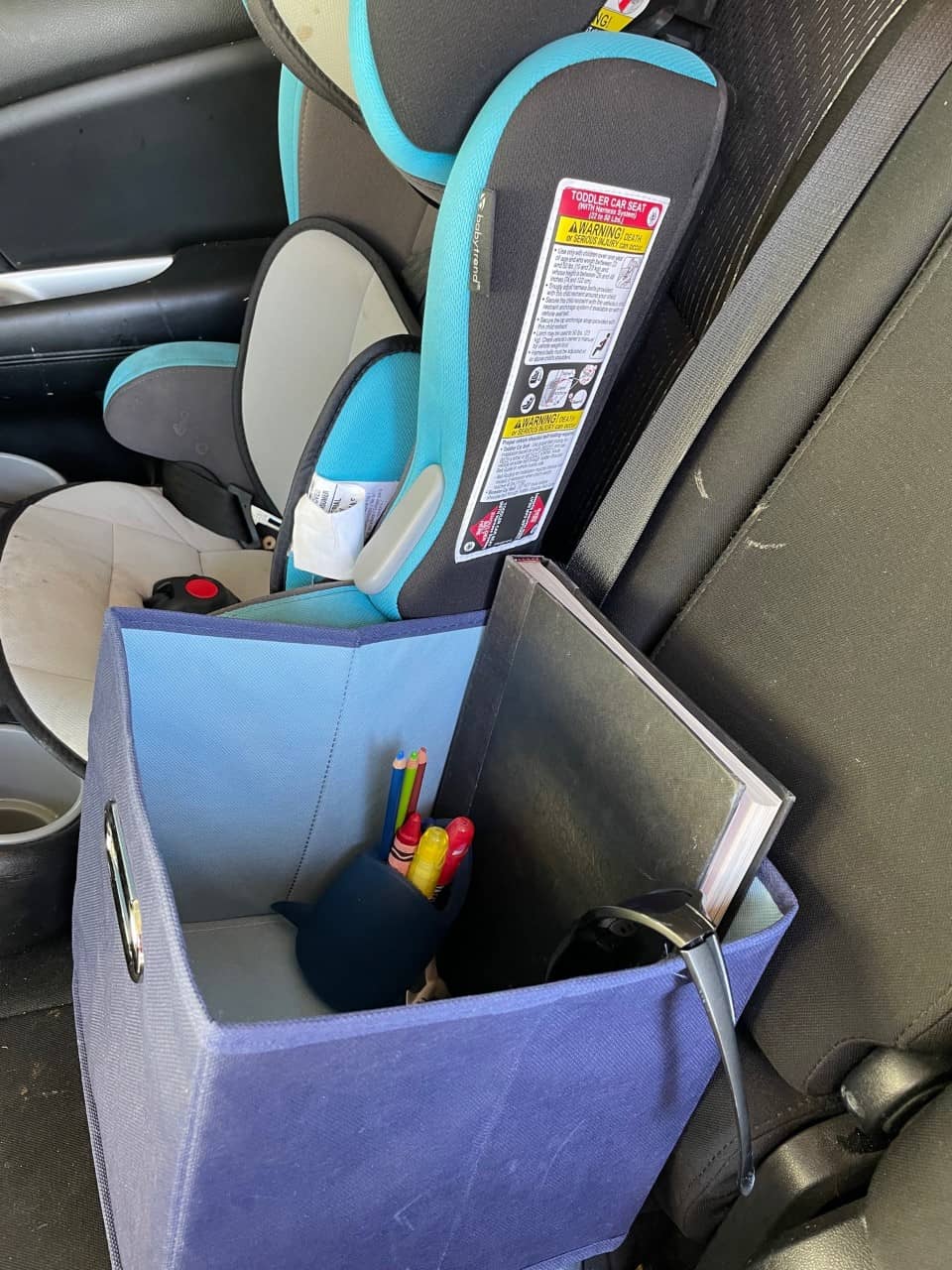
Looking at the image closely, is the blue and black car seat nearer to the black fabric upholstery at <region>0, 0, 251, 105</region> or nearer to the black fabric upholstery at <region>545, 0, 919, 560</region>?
the black fabric upholstery at <region>545, 0, 919, 560</region>

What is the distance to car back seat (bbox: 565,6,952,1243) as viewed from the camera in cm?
54

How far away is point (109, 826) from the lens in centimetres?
58

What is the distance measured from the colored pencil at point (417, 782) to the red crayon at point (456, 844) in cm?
4

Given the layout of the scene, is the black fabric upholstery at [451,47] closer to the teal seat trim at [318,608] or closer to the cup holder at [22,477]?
the teal seat trim at [318,608]

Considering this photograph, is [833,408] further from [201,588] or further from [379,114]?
[201,588]

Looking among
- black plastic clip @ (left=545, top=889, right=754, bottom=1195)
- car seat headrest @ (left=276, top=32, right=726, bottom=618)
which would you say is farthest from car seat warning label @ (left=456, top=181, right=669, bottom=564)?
black plastic clip @ (left=545, top=889, right=754, bottom=1195)

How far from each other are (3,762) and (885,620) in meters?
0.78

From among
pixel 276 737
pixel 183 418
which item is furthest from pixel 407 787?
pixel 183 418

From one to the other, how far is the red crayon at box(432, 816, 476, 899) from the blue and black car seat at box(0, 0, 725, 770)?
0.54 feet

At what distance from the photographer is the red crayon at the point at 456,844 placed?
2.43ft

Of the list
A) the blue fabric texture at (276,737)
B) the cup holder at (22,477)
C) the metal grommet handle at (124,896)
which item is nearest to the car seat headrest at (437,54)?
the blue fabric texture at (276,737)

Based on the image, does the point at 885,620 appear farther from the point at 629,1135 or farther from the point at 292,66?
the point at 292,66

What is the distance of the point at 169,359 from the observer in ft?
3.59

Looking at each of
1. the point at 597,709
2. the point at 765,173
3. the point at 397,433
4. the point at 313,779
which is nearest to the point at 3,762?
the point at 313,779
